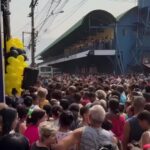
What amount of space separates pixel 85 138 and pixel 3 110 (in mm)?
1203

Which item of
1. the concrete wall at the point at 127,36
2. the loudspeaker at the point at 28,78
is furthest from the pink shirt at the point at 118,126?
the concrete wall at the point at 127,36

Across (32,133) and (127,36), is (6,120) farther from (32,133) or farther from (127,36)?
(127,36)

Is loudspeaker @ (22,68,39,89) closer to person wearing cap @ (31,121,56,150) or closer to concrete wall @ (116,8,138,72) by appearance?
person wearing cap @ (31,121,56,150)

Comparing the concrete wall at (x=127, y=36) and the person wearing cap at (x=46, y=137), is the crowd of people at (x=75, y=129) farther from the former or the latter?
the concrete wall at (x=127, y=36)

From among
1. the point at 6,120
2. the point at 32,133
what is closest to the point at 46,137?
the point at 6,120

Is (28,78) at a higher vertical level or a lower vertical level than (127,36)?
lower

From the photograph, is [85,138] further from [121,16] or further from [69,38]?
[69,38]

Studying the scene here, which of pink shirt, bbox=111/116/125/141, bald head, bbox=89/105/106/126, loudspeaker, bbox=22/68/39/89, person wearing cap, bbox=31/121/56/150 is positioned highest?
loudspeaker, bbox=22/68/39/89

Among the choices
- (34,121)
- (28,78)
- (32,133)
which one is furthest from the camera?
(28,78)

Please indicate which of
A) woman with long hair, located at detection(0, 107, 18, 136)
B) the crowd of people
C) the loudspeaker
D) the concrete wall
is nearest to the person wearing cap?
the crowd of people

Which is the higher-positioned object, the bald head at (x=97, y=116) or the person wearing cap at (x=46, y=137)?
the bald head at (x=97, y=116)

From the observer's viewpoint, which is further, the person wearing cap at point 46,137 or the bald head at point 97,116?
the bald head at point 97,116

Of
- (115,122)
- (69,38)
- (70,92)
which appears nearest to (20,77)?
(70,92)

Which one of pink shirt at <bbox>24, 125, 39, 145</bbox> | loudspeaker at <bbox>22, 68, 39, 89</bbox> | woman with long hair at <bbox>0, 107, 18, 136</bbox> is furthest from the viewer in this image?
loudspeaker at <bbox>22, 68, 39, 89</bbox>
